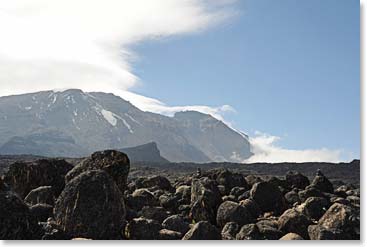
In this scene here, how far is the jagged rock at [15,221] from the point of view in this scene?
6824mm

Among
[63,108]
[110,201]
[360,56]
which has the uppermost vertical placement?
[63,108]

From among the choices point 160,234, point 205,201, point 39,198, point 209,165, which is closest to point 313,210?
point 205,201

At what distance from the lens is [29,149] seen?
498ft

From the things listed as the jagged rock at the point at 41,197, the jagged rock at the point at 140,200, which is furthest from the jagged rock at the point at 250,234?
the jagged rock at the point at 41,197

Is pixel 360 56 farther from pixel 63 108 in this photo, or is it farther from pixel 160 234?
pixel 63 108

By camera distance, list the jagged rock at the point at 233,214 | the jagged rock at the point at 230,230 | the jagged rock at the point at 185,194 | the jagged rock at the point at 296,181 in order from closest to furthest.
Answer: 1. the jagged rock at the point at 230,230
2. the jagged rock at the point at 233,214
3. the jagged rock at the point at 185,194
4. the jagged rock at the point at 296,181

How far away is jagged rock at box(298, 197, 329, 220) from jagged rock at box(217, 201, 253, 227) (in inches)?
59.0

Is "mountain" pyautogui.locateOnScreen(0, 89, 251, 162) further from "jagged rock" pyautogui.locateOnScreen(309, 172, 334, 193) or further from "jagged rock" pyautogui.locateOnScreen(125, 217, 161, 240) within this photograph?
"jagged rock" pyautogui.locateOnScreen(125, 217, 161, 240)

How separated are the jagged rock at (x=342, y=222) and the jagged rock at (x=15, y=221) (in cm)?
455

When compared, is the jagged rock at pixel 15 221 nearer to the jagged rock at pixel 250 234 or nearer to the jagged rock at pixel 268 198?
the jagged rock at pixel 250 234

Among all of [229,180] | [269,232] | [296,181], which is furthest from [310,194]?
[269,232]

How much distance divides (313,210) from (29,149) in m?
151

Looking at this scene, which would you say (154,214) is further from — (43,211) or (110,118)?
(110,118)

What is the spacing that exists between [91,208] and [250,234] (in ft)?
8.96
